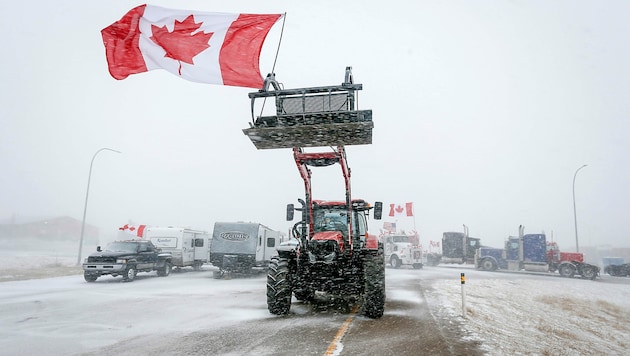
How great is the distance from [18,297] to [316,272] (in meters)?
9.64

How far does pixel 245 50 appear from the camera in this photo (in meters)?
8.41

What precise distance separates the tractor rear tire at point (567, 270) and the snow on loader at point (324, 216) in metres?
20.7

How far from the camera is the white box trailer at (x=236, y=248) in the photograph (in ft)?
64.4

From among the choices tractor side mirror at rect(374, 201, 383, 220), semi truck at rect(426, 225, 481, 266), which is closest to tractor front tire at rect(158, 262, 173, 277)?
tractor side mirror at rect(374, 201, 383, 220)

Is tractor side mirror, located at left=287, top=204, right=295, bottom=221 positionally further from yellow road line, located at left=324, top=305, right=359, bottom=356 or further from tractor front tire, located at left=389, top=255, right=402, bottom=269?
tractor front tire, located at left=389, top=255, right=402, bottom=269

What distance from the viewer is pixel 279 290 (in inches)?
341

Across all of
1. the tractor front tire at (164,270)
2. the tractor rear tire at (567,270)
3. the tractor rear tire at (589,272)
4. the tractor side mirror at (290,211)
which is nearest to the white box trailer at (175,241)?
the tractor front tire at (164,270)

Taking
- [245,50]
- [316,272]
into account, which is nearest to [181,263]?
[316,272]

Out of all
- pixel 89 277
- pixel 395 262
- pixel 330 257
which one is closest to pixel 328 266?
pixel 330 257

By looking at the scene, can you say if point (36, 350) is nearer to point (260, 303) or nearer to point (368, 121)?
point (260, 303)

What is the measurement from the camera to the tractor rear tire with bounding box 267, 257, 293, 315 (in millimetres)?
8641

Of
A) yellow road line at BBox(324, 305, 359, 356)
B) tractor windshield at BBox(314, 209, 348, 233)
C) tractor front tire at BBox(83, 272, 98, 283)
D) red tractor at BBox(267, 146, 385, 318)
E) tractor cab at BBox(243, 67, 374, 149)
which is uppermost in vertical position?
tractor cab at BBox(243, 67, 374, 149)

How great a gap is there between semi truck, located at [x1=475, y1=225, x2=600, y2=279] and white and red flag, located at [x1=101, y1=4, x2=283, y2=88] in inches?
1000

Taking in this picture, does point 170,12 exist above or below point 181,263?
above
